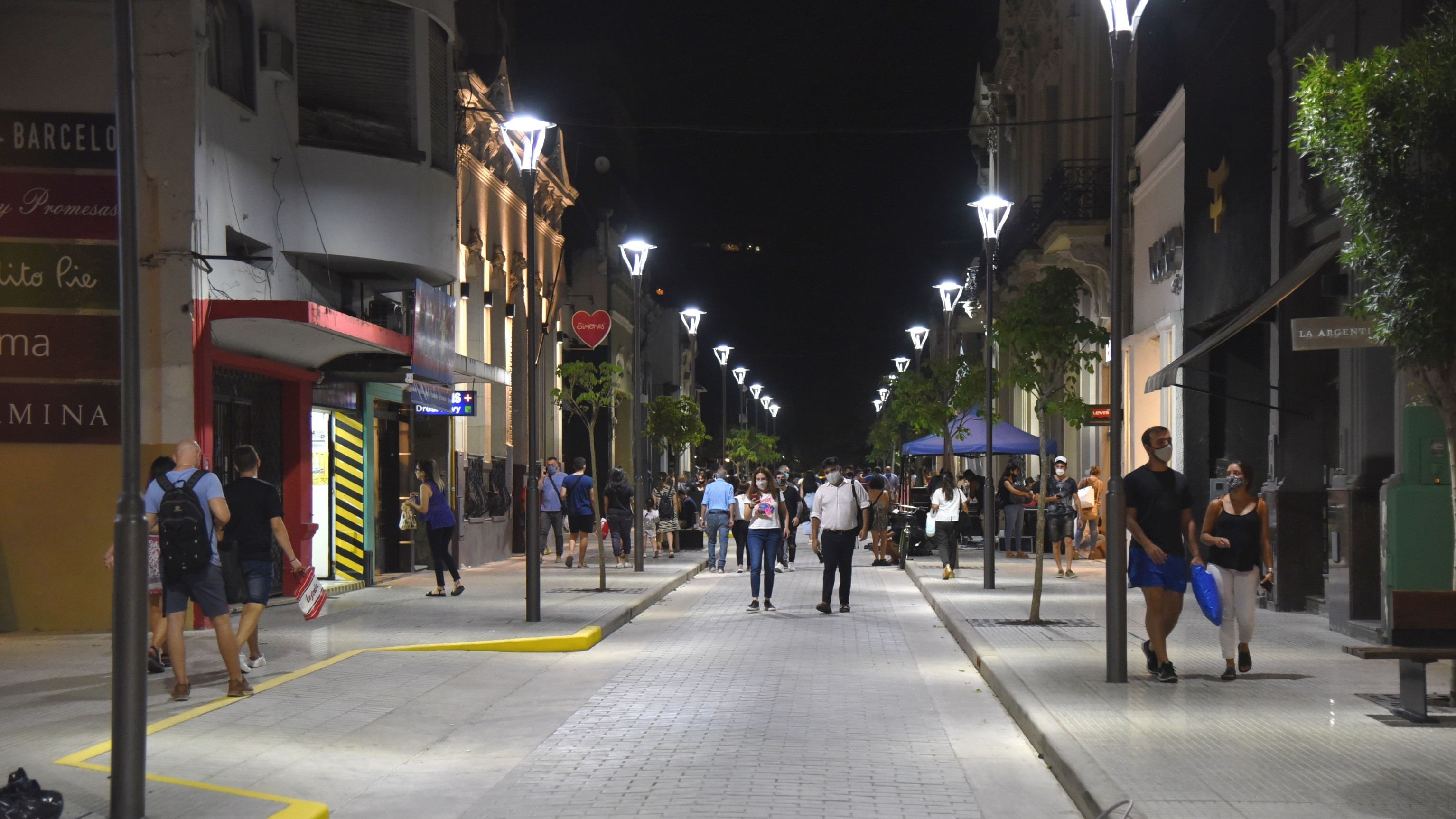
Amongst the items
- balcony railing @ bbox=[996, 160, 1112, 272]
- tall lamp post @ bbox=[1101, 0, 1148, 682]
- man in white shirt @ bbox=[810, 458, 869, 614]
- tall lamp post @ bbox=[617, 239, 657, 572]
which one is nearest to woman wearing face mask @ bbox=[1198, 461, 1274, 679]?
tall lamp post @ bbox=[1101, 0, 1148, 682]

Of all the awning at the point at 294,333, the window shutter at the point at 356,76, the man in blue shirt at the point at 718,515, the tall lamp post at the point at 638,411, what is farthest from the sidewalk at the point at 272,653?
the window shutter at the point at 356,76

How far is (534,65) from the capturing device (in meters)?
58.2

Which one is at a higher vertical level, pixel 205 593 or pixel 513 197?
pixel 513 197

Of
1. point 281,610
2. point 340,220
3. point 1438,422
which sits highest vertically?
point 340,220

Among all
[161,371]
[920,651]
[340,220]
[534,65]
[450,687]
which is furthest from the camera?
[534,65]

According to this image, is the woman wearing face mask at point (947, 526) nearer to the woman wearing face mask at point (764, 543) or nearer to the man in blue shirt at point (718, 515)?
the man in blue shirt at point (718, 515)

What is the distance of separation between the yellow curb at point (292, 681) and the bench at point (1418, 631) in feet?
20.4

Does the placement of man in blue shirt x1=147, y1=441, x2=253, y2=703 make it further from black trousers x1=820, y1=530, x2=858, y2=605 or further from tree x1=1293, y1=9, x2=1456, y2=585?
black trousers x1=820, y1=530, x2=858, y2=605

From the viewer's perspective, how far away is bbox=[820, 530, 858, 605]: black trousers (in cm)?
1883

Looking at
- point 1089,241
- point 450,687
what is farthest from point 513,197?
point 450,687

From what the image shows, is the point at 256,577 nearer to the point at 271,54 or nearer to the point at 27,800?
the point at 27,800

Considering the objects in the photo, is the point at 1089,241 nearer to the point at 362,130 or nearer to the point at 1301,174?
the point at 1301,174

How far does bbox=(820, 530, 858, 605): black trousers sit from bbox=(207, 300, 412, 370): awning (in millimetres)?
5984

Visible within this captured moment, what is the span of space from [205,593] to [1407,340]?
27.0 ft
